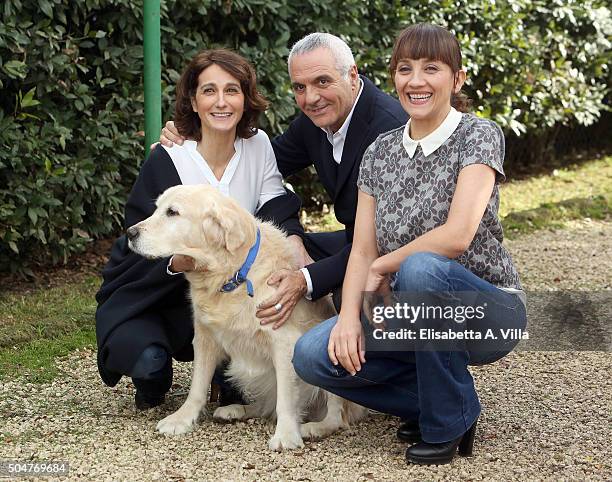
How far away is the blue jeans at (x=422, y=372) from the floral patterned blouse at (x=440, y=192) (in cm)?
13

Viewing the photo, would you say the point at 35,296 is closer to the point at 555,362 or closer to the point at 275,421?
the point at 275,421

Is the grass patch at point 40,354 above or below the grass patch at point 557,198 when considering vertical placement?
below

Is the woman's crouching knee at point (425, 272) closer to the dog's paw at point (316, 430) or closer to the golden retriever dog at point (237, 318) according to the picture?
the golden retriever dog at point (237, 318)

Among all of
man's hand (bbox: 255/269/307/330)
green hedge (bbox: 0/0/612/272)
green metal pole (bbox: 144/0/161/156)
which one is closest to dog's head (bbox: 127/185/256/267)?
man's hand (bbox: 255/269/307/330)

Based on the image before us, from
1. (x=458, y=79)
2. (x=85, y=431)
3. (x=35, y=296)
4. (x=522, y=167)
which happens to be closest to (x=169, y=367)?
(x=85, y=431)

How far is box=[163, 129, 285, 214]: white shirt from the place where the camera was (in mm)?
4410

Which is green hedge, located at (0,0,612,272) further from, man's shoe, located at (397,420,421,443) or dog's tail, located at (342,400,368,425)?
man's shoe, located at (397,420,421,443)

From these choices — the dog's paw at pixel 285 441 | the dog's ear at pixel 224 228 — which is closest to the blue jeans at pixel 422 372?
the dog's paw at pixel 285 441

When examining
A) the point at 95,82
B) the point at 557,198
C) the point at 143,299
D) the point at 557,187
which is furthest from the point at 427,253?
the point at 557,187

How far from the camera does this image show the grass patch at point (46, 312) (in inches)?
221

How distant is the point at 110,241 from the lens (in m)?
7.52

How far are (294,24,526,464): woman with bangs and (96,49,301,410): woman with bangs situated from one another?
30.5 inches

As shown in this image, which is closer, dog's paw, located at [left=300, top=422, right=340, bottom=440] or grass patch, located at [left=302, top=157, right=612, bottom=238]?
dog's paw, located at [left=300, top=422, right=340, bottom=440]

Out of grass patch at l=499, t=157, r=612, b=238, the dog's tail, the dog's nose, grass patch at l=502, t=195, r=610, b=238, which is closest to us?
the dog's nose
